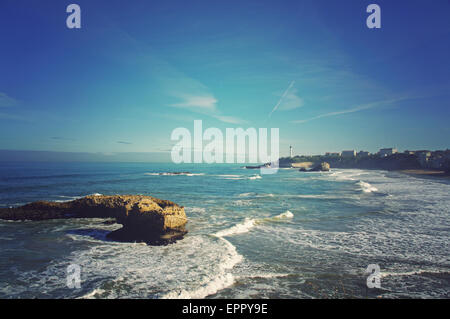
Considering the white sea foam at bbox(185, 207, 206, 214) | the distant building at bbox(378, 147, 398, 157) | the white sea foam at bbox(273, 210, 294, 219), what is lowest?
the white sea foam at bbox(185, 207, 206, 214)

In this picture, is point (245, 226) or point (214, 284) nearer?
point (214, 284)

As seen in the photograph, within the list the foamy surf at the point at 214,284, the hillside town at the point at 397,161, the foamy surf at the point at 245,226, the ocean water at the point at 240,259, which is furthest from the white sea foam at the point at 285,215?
the hillside town at the point at 397,161

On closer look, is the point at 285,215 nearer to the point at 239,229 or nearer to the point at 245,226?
the point at 245,226

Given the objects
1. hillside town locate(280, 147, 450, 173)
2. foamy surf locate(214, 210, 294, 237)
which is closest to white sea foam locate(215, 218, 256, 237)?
foamy surf locate(214, 210, 294, 237)

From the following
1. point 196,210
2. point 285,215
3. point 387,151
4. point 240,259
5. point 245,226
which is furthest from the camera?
point 387,151

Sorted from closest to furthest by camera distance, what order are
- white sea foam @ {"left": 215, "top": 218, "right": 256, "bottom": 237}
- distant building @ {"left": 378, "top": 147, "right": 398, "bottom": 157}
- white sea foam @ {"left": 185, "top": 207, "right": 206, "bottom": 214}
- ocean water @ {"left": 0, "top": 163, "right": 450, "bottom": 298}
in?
ocean water @ {"left": 0, "top": 163, "right": 450, "bottom": 298}
white sea foam @ {"left": 215, "top": 218, "right": 256, "bottom": 237}
white sea foam @ {"left": 185, "top": 207, "right": 206, "bottom": 214}
distant building @ {"left": 378, "top": 147, "right": 398, "bottom": 157}

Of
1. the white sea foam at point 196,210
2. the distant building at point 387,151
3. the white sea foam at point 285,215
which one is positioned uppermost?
the distant building at point 387,151

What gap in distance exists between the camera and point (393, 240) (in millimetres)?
11375

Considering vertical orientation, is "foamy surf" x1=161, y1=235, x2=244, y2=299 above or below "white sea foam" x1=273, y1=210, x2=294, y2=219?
above

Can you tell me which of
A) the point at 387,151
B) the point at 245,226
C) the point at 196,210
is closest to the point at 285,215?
the point at 245,226

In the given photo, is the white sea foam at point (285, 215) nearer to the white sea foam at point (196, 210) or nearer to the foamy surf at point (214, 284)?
the white sea foam at point (196, 210)

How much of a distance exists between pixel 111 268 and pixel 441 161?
380ft

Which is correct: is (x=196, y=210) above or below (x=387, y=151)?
below

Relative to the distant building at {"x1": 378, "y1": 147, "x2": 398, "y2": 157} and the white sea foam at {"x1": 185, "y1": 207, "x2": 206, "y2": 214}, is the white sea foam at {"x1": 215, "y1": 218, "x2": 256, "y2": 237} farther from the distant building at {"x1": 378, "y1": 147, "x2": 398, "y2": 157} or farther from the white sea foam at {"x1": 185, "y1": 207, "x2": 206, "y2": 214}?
Result: the distant building at {"x1": 378, "y1": 147, "x2": 398, "y2": 157}
